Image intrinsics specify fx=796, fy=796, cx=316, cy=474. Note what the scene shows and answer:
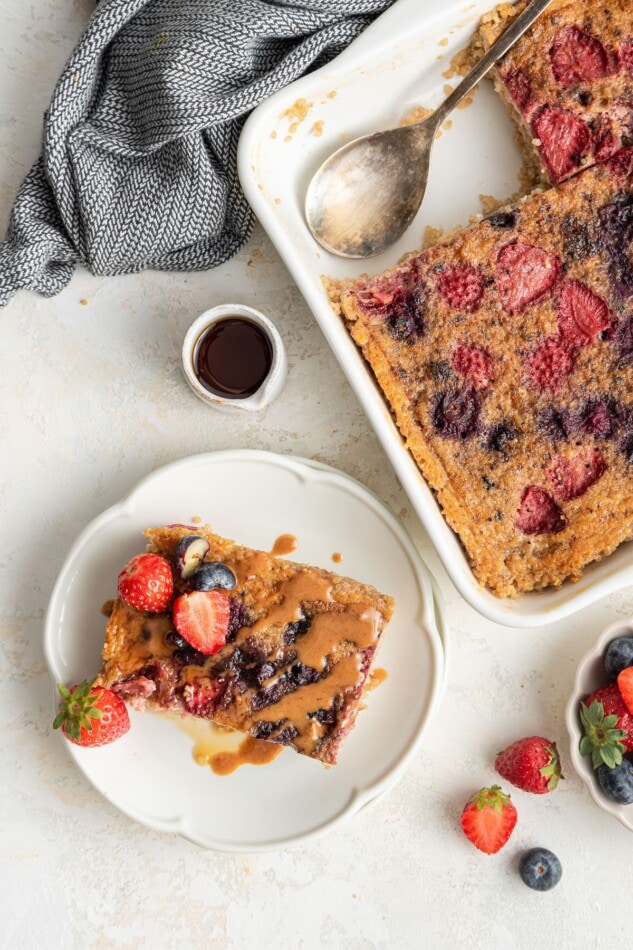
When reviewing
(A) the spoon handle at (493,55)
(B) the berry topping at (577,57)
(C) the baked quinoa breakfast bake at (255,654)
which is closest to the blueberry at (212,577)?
(C) the baked quinoa breakfast bake at (255,654)

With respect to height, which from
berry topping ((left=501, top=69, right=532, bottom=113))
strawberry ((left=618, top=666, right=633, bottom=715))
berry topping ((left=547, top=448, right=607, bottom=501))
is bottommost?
strawberry ((left=618, top=666, right=633, bottom=715))

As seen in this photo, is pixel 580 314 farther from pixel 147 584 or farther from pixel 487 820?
pixel 487 820

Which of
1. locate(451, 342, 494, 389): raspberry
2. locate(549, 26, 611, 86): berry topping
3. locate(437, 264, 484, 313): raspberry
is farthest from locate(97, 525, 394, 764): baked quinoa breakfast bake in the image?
locate(549, 26, 611, 86): berry topping

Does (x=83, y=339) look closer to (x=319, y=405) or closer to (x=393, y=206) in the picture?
(x=319, y=405)

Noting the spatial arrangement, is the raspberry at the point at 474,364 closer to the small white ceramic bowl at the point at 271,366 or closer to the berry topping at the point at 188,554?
the small white ceramic bowl at the point at 271,366

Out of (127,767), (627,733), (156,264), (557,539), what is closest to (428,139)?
(156,264)

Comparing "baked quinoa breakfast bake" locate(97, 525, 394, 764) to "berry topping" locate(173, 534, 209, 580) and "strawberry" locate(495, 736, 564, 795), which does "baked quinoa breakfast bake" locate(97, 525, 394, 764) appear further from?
"strawberry" locate(495, 736, 564, 795)
